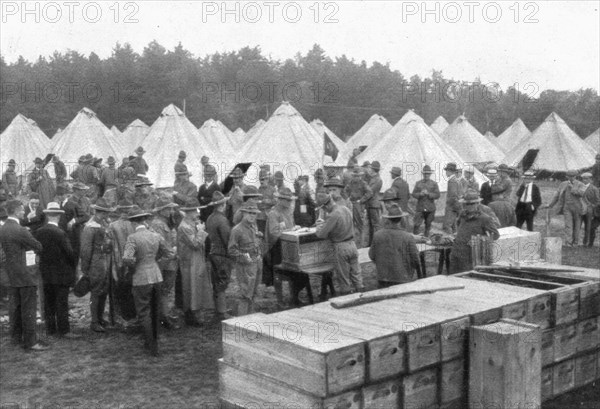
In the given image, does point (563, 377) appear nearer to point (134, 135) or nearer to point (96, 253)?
point (96, 253)

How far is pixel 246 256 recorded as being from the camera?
903 centimetres

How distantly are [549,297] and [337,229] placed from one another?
359 cm

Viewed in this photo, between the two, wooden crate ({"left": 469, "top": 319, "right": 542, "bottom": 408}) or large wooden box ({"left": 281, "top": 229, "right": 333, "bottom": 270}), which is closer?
wooden crate ({"left": 469, "top": 319, "right": 542, "bottom": 408})

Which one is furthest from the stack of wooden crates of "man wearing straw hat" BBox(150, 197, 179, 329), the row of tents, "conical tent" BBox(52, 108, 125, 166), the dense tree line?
the dense tree line

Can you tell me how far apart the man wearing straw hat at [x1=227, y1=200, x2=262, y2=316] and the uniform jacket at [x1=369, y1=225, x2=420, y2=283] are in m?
1.59

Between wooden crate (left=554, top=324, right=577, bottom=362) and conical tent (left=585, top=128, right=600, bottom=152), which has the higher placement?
conical tent (left=585, top=128, right=600, bottom=152)

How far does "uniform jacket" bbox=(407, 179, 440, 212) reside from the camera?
591 inches

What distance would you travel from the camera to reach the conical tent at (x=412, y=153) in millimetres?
22469

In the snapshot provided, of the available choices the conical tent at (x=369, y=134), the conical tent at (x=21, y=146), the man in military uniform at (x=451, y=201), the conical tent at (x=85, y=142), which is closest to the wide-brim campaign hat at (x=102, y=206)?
the man in military uniform at (x=451, y=201)

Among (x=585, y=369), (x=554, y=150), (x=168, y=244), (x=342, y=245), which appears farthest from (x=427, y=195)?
(x=554, y=150)

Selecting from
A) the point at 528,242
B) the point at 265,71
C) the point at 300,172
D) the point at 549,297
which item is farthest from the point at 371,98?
the point at 549,297

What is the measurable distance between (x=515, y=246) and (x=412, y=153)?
12655mm

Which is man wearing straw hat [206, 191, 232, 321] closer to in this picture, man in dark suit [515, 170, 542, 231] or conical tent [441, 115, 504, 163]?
man in dark suit [515, 170, 542, 231]

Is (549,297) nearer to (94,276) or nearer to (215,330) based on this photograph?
(215,330)
